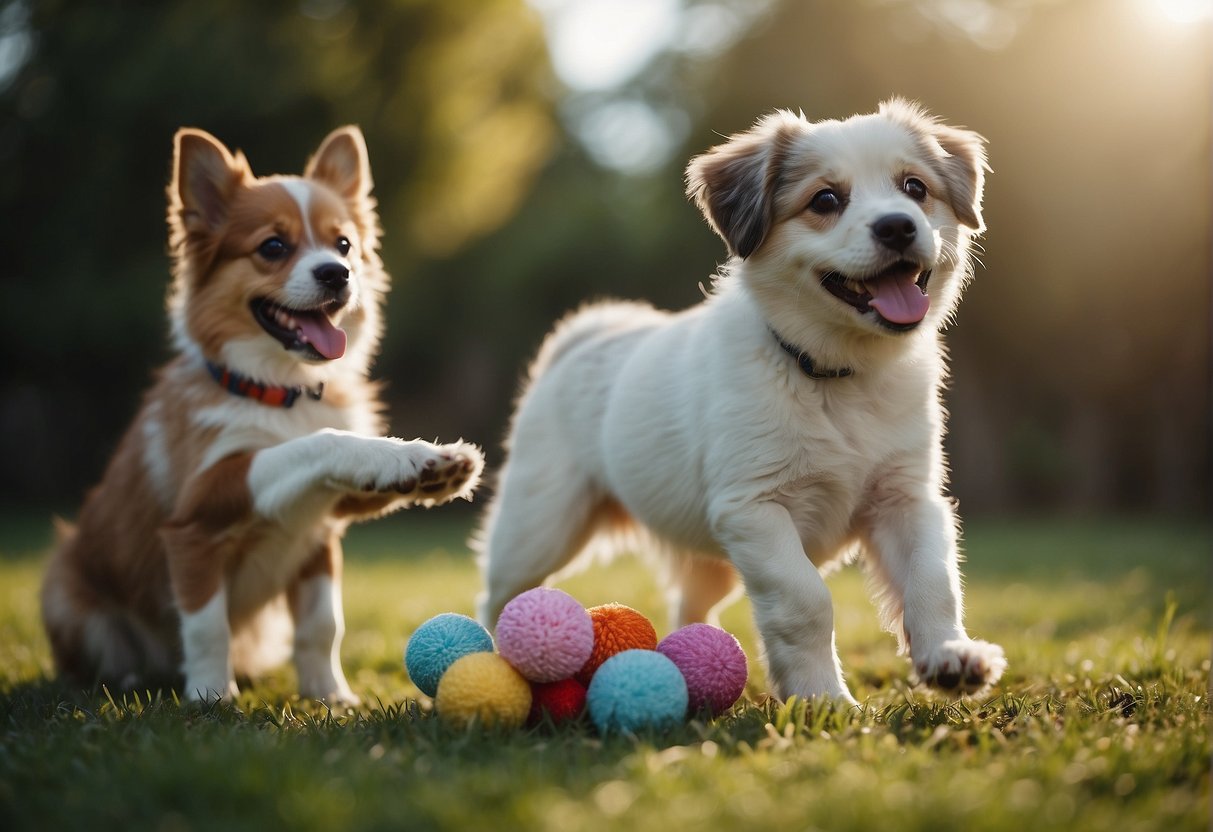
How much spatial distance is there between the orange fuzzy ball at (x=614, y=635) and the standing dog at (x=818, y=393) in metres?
0.35

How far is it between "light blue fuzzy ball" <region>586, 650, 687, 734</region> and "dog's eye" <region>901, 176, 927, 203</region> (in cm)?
171

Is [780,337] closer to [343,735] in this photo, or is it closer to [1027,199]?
[343,735]

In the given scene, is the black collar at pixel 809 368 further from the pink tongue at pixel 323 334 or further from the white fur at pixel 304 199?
the white fur at pixel 304 199

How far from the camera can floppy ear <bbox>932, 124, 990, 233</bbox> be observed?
3562 millimetres

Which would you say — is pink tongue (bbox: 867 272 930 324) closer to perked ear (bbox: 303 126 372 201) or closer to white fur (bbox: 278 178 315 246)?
white fur (bbox: 278 178 315 246)

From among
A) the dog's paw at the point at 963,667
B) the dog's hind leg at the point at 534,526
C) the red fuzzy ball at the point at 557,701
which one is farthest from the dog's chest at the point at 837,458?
the dog's hind leg at the point at 534,526

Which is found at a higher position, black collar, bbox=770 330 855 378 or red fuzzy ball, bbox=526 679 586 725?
black collar, bbox=770 330 855 378

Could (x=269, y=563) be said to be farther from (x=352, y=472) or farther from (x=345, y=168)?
(x=345, y=168)

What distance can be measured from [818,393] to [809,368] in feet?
0.29

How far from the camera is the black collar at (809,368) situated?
3385 millimetres

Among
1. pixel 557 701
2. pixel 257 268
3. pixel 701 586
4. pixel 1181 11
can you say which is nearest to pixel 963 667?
pixel 557 701

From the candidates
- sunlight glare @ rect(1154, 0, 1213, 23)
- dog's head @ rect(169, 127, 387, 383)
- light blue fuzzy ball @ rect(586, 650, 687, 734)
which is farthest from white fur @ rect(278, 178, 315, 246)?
sunlight glare @ rect(1154, 0, 1213, 23)

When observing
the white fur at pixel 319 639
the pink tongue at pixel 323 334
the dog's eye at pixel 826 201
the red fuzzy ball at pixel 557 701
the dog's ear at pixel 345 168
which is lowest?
the white fur at pixel 319 639

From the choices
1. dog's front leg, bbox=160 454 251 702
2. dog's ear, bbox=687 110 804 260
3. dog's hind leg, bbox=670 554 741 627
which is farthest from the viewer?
dog's hind leg, bbox=670 554 741 627
